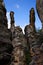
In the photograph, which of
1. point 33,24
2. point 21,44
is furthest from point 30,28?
point 21,44

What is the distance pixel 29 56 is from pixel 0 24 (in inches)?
1048

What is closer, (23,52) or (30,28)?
(23,52)

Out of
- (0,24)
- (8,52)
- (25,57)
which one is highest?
(0,24)

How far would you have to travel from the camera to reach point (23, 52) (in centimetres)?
5150

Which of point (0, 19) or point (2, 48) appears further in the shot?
point (0, 19)

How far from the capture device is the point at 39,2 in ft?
69.1

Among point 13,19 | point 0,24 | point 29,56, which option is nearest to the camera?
point 0,24

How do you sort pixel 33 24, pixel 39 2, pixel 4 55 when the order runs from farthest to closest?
1. pixel 33 24
2. pixel 4 55
3. pixel 39 2

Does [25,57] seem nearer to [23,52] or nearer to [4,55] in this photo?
[23,52]

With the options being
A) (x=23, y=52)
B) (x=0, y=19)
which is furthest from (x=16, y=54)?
(x=0, y=19)

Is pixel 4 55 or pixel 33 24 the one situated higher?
pixel 33 24

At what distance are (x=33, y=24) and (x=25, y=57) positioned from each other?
9526mm

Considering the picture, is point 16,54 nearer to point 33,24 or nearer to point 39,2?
point 33,24

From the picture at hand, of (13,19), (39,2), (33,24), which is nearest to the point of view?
(39,2)
